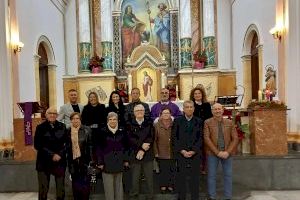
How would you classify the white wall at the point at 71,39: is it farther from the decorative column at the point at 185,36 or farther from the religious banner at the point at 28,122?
the religious banner at the point at 28,122

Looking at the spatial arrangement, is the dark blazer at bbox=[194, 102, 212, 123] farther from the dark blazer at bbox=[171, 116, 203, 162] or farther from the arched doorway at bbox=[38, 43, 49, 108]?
the arched doorway at bbox=[38, 43, 49, 108]

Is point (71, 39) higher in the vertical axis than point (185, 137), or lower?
higher

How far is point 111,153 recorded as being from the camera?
5.57 meters

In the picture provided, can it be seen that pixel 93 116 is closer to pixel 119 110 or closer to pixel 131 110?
pixel 119 110

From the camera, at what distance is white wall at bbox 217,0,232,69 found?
16.9m

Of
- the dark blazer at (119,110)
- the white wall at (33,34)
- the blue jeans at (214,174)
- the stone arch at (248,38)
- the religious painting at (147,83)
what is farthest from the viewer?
the religious painting at (147,83)

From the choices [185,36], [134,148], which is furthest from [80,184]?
[185,36]

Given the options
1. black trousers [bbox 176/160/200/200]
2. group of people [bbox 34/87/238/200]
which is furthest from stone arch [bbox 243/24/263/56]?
black trousers [bbox 176/160/200/200]

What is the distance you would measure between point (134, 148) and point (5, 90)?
4670 millimetres

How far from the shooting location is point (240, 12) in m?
15.3

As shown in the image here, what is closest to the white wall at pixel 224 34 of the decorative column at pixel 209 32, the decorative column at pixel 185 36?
the decorative column at pixel 209 32

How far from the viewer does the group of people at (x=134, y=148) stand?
5633 mm

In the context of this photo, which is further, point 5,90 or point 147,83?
point 147,83

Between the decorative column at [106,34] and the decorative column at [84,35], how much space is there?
1.84ft
